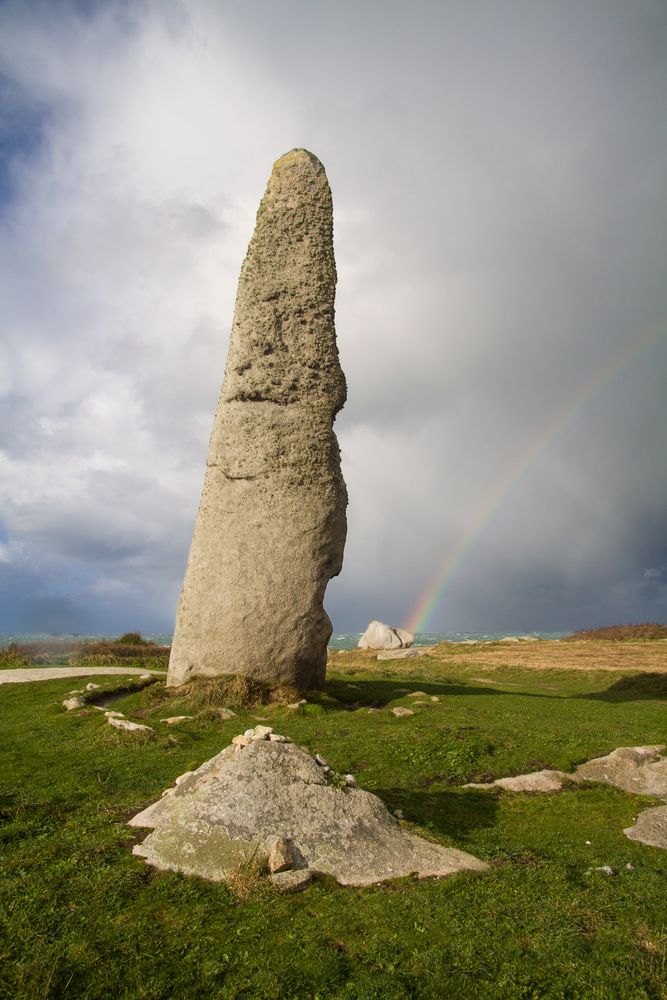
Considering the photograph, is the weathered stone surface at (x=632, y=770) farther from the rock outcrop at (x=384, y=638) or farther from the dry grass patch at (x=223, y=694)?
the rock outcrop at (x=384, y=638)

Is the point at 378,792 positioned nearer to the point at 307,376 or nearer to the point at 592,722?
the point at 592,722

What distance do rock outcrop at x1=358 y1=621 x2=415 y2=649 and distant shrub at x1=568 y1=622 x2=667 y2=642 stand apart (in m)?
15.7

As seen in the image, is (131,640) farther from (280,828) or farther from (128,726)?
(280,828)

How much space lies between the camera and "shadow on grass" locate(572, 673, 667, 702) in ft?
76.3

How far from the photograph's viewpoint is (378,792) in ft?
32.4

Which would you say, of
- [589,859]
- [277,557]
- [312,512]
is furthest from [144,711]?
[589,859]

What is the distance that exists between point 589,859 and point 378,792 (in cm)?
331

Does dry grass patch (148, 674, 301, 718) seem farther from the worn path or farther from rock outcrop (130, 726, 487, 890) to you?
rock outcrop (130, 726, 487, 890)

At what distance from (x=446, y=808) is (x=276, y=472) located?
11.7 m

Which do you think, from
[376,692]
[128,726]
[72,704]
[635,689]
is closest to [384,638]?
[635,689]

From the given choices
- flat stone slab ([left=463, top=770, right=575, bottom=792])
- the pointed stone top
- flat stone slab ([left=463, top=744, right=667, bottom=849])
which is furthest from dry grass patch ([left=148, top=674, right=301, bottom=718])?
the pointed stone top

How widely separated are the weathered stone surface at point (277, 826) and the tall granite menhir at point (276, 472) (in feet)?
34.8

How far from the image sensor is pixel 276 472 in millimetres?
19359

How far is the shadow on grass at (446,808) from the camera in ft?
28.0
